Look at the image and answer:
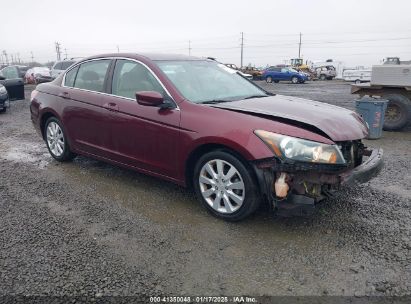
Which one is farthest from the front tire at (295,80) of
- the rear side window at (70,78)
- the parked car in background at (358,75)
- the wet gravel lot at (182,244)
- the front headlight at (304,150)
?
the front headlight at (304,150)

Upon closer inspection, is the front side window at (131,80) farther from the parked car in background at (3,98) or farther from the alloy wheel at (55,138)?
the parked car in background at (3,98)

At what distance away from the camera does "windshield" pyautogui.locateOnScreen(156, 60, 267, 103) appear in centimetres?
410

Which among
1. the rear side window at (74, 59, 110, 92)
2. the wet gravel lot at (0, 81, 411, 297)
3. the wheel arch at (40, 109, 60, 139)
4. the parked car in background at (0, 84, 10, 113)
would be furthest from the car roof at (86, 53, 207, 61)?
the parked car in background at (0, 84, 10, 113)

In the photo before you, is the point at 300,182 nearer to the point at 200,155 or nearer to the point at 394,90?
the point at 200,155

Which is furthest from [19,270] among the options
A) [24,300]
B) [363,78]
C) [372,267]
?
[363,78]

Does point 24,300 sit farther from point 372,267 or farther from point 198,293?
point 372,267

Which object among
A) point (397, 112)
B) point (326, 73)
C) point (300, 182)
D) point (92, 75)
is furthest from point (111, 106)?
point (326, 73)

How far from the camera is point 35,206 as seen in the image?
4.17 m

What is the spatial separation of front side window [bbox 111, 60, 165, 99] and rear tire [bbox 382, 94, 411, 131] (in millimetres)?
6534

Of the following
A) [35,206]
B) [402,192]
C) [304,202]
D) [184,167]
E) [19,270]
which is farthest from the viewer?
[402,192]

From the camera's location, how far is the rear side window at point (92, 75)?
188 inches

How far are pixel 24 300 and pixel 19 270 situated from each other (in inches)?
Answer: 16.2

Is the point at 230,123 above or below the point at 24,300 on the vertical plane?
above

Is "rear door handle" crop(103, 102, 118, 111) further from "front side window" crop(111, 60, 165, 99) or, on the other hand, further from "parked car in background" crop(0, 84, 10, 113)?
"parked car in background" crop(0, 84, 10, 113)
